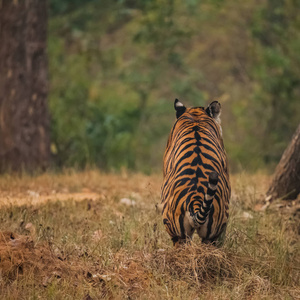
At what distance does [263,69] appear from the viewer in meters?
14.8

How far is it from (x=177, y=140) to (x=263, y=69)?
957 cm

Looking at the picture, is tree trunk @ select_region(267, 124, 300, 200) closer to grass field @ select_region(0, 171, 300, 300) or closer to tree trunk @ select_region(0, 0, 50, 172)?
grass field @ select_region(0, 171, 300, 300)

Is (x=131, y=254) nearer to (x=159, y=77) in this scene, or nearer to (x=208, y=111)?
(x=208, y=111)

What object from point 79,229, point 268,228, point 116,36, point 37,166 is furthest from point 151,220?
point 116,36

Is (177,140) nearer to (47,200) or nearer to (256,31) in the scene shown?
(47,200)

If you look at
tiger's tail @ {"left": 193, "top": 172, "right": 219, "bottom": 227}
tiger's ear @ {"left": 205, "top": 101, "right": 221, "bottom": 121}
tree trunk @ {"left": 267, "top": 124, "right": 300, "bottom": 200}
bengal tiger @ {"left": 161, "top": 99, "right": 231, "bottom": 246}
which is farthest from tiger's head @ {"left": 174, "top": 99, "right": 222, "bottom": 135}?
tree trunk @ {"left": 267, "top": 124, "right": 300, "bottom": 200}

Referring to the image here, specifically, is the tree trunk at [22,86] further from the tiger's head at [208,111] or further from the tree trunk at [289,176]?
the tiger's head at [208,111]

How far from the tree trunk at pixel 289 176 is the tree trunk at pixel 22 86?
13.7ft

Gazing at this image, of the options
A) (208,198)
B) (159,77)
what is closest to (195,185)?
(208,198)

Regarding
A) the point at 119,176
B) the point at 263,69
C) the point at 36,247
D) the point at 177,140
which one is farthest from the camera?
the point at 263,69

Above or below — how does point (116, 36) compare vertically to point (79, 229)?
above

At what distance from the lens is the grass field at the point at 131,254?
4812mm

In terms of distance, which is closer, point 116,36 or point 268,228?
point 268,228

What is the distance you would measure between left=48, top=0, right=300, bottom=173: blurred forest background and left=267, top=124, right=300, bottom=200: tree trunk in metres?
5.48
